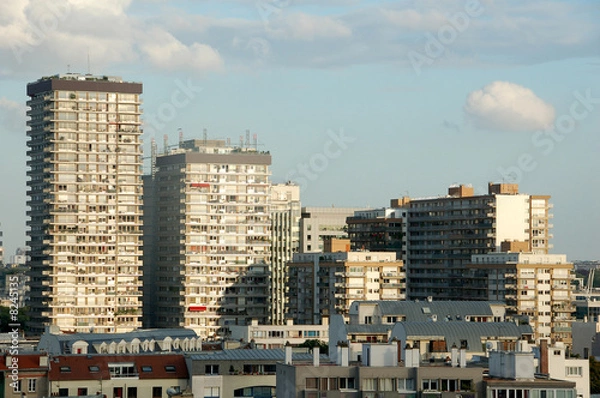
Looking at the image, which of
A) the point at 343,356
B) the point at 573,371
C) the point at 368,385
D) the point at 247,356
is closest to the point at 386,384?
the point at 368,385

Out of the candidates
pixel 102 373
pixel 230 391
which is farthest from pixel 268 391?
pixel 102 373

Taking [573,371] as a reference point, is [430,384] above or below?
above

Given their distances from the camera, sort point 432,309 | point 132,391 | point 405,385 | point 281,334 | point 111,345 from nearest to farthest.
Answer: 1. point 405,385
2. point 132,391
3. point 111,345
4. point 432,309
5. point 281,334

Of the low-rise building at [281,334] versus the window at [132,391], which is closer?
the window at [132,391]

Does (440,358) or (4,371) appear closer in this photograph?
(4,371)

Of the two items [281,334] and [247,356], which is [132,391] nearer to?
[247,356]

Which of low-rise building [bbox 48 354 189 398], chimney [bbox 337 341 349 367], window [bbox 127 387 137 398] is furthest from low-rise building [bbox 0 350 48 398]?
chimney [bbox 337 341 349 367]

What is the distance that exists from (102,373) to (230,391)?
8934 millimetres

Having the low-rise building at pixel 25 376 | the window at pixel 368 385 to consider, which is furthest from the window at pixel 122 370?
the window at pixel 368 385

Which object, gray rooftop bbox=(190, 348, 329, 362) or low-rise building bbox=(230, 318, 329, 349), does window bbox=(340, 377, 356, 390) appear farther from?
low-rise building bbox=(230, 318, 329, 349)

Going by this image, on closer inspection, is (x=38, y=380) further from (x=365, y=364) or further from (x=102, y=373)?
(x=365, y=364)

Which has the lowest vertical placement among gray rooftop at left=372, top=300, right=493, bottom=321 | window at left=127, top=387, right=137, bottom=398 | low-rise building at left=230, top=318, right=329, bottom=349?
low-rise building at left=230, top=318, right=329, bottom=349

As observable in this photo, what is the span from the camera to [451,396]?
3369 inches

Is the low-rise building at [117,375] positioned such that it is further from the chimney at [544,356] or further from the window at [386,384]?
the chimney at [544,356]
